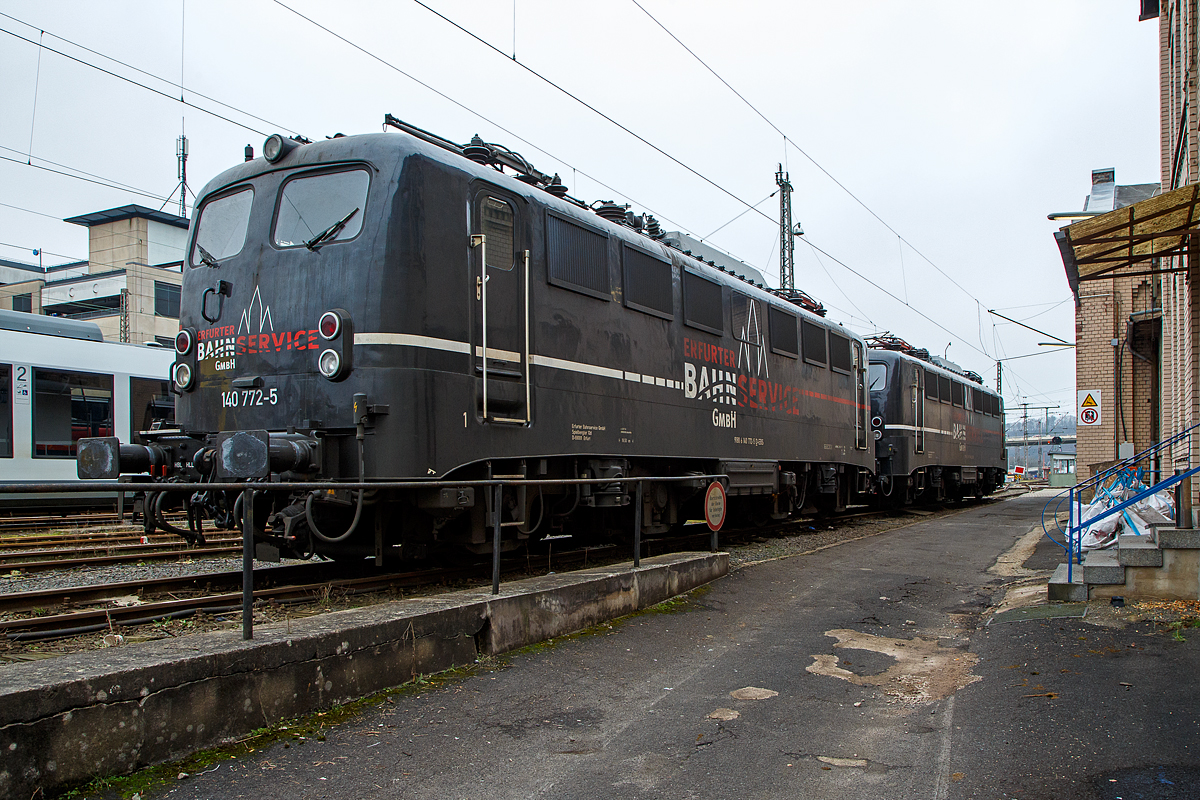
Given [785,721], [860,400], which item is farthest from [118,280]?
[785,721]

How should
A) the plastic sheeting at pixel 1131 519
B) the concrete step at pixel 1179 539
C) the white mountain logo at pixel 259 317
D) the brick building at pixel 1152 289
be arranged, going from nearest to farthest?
the white mountain logo at pixel 259 317 → the concrete step at pixel 1179 539 → the brick building at pixel 1152 289 → the plastic sheeting at pixel 1131 519

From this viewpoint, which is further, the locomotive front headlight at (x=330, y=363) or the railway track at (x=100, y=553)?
the railway track at (x=100, y=553)

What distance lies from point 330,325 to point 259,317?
86 centimetres

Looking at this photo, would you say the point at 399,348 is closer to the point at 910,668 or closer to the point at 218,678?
the point at 218,678

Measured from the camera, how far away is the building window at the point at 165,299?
39.9m

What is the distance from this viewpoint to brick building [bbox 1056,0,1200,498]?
829cm

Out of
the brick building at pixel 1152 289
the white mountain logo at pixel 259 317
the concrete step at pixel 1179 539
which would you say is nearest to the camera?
the white mountain logo at pixel 259 317

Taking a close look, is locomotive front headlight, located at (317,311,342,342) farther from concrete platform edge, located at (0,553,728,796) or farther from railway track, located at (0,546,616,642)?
concrete platform edge, located at (0,553,728,796)

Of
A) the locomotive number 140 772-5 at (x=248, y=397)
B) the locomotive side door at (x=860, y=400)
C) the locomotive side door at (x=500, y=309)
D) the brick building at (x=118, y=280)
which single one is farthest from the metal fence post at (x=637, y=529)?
the brick building at (x=118, y=280)

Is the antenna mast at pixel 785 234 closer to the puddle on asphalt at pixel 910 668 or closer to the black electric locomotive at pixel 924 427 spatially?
the black electric locomotive at pixel 924 427

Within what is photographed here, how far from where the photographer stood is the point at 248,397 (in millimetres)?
6855

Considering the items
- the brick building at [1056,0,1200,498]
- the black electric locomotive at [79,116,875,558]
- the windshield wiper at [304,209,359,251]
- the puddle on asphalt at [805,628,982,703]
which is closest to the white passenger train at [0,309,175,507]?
the black electric locomotive at [79,116,875,558]

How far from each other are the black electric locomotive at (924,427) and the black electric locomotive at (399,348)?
10635 mm

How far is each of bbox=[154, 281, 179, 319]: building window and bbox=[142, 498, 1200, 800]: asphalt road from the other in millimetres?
39283
